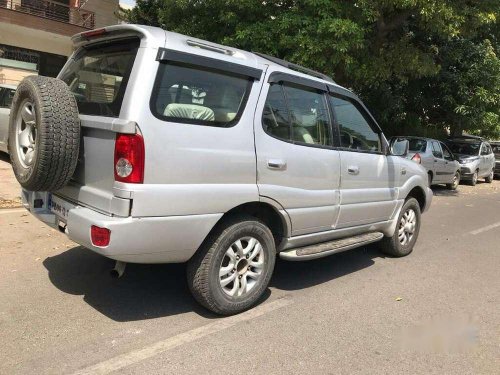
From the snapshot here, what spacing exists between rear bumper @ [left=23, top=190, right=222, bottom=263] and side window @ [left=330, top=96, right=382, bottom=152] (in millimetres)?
1865

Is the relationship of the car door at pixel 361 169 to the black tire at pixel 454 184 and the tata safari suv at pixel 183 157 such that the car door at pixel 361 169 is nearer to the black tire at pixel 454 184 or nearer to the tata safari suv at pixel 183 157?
the tata safari suv at pixel 183 157

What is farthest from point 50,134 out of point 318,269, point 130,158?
point 318,269

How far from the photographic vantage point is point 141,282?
4.57 meters

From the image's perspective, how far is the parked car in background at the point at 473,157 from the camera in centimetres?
1620

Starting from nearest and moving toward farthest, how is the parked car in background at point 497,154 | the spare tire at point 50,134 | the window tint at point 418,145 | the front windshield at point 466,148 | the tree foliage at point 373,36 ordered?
the spare tire at point 50,134 → the tree foliage at point 373,36 → the window tint at point 418,145 → the front windshield at point 466,148 → the parked car in background at point 497,154

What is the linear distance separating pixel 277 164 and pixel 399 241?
8.71ft

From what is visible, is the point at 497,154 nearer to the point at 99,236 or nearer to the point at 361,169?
the point at 361,169

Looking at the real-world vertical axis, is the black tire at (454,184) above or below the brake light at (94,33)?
below

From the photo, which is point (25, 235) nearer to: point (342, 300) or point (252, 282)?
point (252, 282)

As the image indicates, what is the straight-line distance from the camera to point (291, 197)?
13.9ft

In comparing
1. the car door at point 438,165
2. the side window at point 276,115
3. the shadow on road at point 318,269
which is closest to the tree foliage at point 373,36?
the car door at point 438,165

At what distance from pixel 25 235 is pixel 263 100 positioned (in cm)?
349

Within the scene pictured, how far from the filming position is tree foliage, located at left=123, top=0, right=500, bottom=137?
32.3ft

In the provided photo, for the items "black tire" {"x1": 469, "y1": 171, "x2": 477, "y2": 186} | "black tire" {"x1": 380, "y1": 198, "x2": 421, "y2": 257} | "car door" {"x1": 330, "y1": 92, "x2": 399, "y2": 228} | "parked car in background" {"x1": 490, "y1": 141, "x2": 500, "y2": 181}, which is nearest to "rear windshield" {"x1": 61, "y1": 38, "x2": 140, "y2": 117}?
"car door" {"x1": 330, "y1": 92, "x2": 399, "y2": 228}
